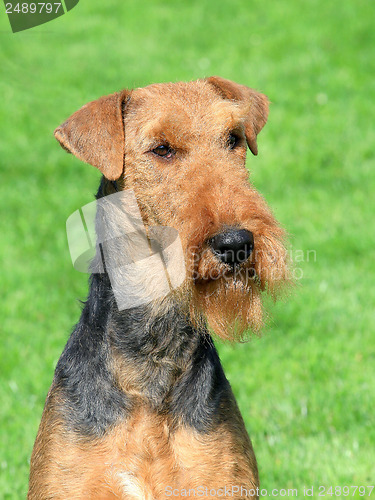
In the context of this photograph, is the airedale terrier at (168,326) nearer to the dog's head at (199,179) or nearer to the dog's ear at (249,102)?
the dog's head at (199,179)

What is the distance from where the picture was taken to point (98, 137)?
3602 mm

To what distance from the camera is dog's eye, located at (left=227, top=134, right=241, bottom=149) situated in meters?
3.74

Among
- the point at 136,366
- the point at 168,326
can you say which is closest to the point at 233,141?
the point at 168,326

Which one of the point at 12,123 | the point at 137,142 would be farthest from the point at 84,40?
the point at 137,142

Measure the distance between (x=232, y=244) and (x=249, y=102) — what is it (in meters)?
1.43

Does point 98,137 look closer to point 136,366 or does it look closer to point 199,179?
point 199,179

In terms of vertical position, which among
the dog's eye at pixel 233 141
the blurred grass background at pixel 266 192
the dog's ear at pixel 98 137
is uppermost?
the dog's ear at pixel 98 137

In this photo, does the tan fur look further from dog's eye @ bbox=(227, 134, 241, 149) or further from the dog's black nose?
dog's eye @ bbox=(227, 134, 241, 149)

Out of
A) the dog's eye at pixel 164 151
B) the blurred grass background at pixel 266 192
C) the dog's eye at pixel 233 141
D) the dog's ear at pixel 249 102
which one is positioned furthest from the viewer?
the blurred grass background at pixel 266 192

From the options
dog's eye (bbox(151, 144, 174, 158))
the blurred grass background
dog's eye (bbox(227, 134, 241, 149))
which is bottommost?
the blurred grass background

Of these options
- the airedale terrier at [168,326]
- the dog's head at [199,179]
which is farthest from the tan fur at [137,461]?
the dog's head at [199,179]

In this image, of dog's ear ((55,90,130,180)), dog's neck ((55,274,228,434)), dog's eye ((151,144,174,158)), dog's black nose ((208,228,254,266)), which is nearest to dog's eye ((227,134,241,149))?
dog's eye ((151,144,174,158))

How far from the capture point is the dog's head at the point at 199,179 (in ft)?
10.2

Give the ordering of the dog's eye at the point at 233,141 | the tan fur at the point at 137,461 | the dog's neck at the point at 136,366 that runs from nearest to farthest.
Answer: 1. the tan fur at the point at 137,461
2. the dog's neck at the point at 136,366
3. the dog's eye at the point at 233,141
